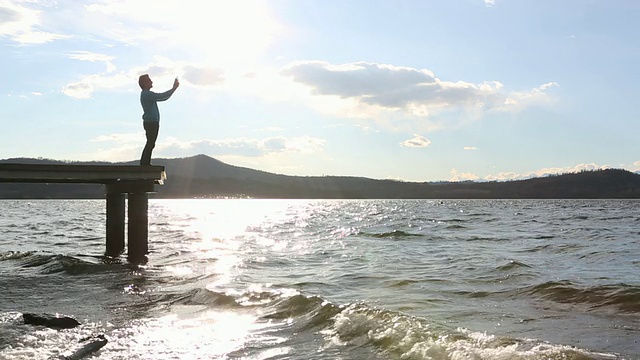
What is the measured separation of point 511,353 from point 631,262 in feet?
39.8

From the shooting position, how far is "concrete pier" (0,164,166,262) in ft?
52.3

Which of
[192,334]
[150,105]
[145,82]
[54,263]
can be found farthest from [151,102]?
[192,334]

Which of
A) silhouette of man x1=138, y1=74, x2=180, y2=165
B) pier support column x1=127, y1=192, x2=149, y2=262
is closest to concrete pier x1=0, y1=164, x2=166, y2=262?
pier support column x1=127, y1=192, x2=149, y2=262

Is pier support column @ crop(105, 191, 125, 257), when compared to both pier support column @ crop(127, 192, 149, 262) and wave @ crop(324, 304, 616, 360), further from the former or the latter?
wave @ crop(324, 304, 616, 360)

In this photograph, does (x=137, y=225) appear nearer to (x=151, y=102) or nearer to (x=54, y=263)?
(x=54, y=263)

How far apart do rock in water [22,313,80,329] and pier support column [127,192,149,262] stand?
8871 millimetres

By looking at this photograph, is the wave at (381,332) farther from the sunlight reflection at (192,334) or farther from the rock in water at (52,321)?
the rock in water at (52,321)

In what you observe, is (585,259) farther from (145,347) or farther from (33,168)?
(33,168)

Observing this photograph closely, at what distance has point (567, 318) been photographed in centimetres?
956

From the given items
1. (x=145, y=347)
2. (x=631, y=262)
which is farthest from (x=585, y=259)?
(x=145, y=347)

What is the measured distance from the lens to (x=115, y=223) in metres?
18.0

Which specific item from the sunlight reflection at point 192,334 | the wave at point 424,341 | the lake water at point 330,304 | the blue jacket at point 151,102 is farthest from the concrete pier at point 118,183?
the wave at point 424,341

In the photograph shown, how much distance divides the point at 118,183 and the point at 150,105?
3.36m

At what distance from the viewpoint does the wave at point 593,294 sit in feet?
35.0
